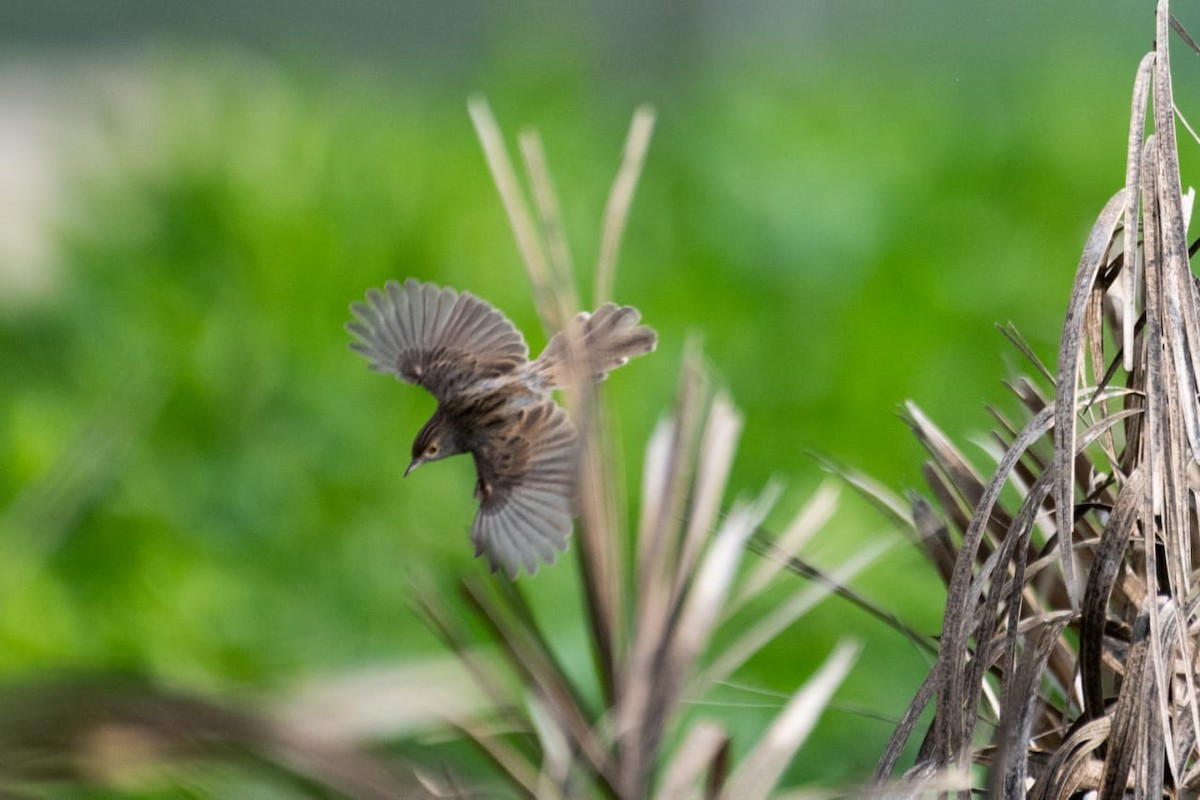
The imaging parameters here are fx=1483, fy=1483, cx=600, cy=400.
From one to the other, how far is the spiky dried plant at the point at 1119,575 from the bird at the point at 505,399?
0.08 m

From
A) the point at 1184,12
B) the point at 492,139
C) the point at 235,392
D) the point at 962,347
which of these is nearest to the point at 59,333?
the point at 235,392

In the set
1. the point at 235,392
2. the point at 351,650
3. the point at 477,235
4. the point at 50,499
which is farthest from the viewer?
the point at 477,235

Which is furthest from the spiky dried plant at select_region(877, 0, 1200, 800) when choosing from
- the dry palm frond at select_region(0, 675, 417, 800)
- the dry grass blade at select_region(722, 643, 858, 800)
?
the dry palm frond at select_region(0, 675, 417, 800)

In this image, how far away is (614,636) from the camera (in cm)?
31

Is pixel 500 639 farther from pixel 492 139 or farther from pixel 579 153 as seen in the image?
pixel 579 153

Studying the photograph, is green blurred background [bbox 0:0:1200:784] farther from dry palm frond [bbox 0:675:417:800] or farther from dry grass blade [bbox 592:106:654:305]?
dry palm frond [bbox 0:675:417:800]

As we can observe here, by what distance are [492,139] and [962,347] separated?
136 cm

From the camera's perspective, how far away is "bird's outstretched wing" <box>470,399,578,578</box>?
11.7 inches

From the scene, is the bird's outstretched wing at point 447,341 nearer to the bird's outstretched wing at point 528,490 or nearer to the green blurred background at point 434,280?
the bird's outstretched wing at point 528,490

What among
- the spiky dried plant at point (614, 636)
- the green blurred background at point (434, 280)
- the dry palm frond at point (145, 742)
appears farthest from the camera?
the green blurred background at point (434, 280)

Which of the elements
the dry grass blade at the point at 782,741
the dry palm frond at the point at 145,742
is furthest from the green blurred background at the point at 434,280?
the dry palm frond at the point at 145,742

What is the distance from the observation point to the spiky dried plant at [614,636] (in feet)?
0.95

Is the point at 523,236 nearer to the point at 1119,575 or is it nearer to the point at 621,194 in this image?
the point at 621,194

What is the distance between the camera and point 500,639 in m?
0.29
